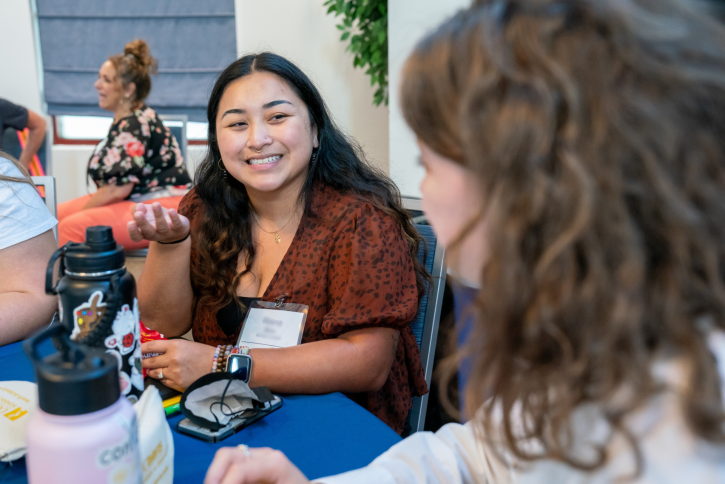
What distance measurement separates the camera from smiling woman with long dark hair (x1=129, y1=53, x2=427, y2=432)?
1.17 metres

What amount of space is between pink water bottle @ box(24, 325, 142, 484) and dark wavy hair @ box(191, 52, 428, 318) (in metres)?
0.87

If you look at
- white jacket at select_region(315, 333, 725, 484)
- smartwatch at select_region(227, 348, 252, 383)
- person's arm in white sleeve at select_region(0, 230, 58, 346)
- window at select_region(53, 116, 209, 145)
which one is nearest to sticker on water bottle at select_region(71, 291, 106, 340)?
smartwatch at select_region(227, 348, 252, 383)

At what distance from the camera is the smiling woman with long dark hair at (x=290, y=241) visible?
1.17 metres

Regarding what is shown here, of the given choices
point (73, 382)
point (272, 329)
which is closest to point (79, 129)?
point (272, 329)

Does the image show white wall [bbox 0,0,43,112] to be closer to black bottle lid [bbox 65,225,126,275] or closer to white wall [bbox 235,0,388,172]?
white wall [bbox 235,0,388,172]

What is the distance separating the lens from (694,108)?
0.41 meters

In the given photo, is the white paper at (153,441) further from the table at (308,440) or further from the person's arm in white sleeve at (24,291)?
the person's arm in white sleeve at (24,291)

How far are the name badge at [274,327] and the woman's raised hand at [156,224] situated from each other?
0.24 meters

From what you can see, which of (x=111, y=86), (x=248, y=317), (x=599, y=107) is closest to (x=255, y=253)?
(x=248, y=317)

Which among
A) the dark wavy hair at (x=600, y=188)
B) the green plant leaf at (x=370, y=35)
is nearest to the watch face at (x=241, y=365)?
the dark wavy hair at (x=600, y=188)

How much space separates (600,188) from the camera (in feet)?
1.37

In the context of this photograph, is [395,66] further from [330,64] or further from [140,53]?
[140,53]

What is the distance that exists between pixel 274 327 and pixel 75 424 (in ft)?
2.34

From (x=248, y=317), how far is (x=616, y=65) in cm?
93
